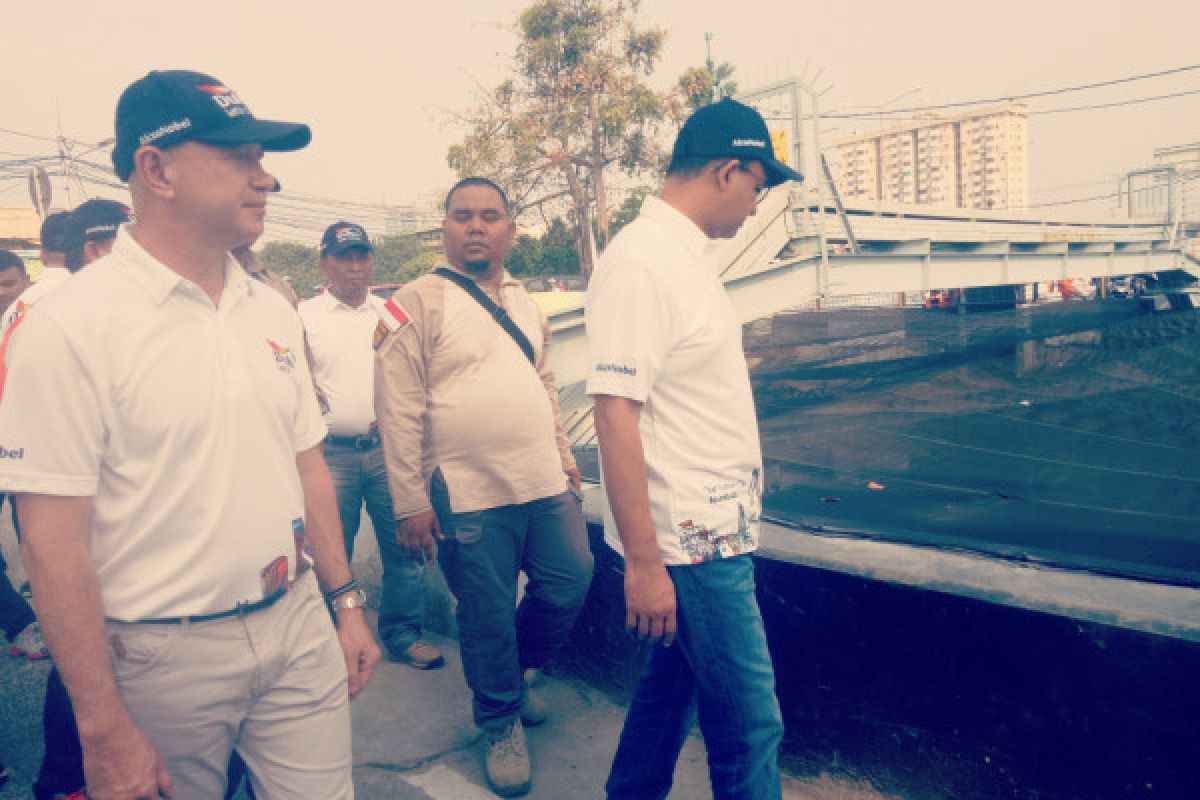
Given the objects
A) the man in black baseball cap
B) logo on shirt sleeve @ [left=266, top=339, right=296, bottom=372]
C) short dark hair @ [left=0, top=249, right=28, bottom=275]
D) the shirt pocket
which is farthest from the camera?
short dark hair @ [left=0, top=249, right=28, bottom=275]

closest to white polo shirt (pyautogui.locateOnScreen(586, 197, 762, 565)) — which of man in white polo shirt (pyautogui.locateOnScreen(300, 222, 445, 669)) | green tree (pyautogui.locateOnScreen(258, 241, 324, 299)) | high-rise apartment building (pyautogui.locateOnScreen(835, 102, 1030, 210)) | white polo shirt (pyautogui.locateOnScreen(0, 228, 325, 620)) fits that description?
white polo shirt (pyautogui.locateOnScreen(0, 228, 325, 620))

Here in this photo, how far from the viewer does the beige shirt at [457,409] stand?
285 cm

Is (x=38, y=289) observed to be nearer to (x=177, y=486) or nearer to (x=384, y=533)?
(x=384, y=533)

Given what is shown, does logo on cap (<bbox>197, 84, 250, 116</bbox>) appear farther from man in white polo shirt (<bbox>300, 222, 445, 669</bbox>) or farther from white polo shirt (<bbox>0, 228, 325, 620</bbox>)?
man in white polo shirt (<bbox>300, 222, 445, 669</bbox>)

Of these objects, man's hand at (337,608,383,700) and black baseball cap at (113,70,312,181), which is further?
man's hand at (337,608,383,700)

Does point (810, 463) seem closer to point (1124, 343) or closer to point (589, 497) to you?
point (589, 497)

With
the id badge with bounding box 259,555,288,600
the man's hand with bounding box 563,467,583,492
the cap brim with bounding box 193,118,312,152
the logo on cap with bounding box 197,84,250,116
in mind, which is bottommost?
the man's hand with bounding box 563,467,583,492

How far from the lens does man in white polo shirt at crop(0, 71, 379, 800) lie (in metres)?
1.36

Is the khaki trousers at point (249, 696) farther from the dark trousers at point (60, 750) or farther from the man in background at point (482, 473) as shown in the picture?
the man in background at point (482, 473)

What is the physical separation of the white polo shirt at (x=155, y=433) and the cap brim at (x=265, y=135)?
24cm

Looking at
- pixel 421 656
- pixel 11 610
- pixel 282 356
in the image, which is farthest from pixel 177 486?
pixel 11 610

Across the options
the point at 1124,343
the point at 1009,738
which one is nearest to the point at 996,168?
the point at 1124,343

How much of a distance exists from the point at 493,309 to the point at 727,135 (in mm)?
1206

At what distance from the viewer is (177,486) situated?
1480mm
